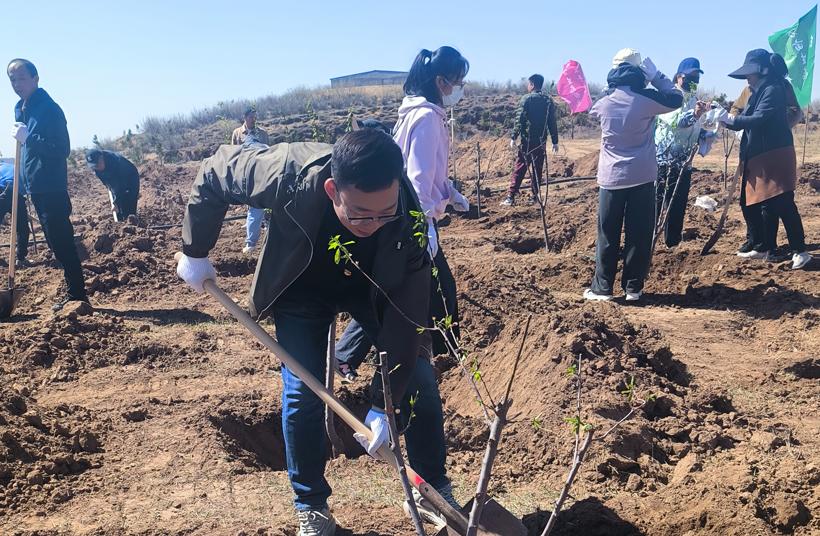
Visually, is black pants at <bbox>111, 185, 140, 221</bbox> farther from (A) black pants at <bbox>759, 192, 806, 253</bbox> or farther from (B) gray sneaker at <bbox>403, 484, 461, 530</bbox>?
(B) gray sneaker at <bbox>403, 484, 461, 530</bbox>

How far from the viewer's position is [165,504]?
3297 millimetres

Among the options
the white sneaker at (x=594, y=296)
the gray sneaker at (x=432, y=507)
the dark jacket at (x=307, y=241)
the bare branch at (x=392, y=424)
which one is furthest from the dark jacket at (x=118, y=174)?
the bare branch at (x=392, y=424)

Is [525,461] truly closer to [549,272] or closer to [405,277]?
[405,277]

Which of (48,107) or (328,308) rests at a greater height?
(48,107)

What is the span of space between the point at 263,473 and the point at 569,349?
1.86 m

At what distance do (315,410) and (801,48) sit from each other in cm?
715

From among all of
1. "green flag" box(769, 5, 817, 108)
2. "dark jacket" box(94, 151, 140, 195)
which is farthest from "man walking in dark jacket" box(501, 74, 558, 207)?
"dark jacket" box(94, 151, 140, 195)

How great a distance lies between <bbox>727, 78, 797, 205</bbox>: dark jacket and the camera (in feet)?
21.2

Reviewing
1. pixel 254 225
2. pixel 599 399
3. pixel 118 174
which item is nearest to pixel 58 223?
pixel 254 225

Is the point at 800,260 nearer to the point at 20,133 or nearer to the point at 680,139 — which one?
the point at 680,139

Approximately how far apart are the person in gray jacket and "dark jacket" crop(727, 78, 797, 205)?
1.24 meters

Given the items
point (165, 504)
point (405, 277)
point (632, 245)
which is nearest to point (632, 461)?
point (405, 277)

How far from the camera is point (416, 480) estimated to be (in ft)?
8.38

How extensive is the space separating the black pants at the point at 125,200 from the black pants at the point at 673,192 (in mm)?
7177
